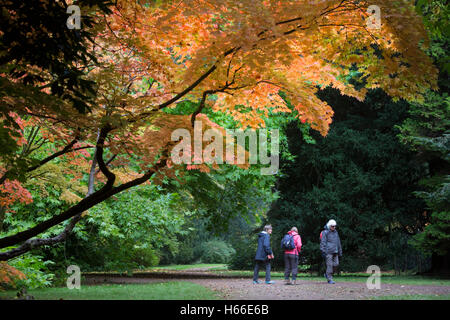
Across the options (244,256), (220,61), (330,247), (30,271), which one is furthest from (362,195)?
(220,61)

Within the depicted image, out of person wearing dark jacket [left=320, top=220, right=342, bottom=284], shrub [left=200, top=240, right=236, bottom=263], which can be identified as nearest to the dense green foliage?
person wearing dark jacket [left=320, top=220, right=342, bottom=284]

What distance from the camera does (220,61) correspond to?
200 inches

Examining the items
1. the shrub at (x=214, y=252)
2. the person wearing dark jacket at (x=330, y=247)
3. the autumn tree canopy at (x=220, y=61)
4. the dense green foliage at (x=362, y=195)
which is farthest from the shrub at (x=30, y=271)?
the shrub at (x=214, y=252)

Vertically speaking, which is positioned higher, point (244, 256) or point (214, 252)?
point (244, 256)

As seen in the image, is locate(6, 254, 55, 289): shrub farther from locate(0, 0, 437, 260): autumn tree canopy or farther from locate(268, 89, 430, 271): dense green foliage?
locate(268, 89, 430, 271): dense green foliage

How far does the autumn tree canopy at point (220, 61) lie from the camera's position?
4.67 metres

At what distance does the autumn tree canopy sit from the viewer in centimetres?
467

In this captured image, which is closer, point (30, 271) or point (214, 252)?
point (30, 271)

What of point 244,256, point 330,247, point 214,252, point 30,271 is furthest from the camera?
point 214,252

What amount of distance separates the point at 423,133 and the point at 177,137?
12.8 metres

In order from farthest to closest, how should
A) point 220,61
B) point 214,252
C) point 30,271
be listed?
point 214,252, point 30,271, point 220,61

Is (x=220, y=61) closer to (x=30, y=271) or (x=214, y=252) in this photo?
(x=30, y=271)
